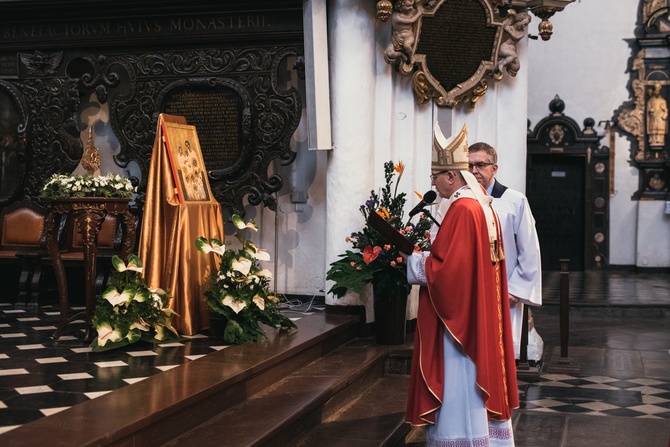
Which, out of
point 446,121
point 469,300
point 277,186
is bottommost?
point 469,300

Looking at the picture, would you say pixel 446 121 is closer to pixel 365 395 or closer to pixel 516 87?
pixel 516 87

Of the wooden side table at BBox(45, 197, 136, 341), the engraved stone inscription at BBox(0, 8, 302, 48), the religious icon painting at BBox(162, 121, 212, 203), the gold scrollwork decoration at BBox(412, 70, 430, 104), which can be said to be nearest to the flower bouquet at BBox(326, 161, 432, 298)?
the gold scrollwork decoration at BBox(412, 70, 430, 104)

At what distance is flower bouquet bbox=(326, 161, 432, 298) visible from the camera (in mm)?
7695

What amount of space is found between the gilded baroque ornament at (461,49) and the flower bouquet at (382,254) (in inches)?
38.1

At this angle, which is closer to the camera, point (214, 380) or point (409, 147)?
point (214, 380)

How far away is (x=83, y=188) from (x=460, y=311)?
3178 millimetres

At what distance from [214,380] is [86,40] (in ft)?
16.1

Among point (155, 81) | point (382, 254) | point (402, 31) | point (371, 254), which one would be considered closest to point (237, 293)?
point (371, 254)

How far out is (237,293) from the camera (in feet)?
21.8

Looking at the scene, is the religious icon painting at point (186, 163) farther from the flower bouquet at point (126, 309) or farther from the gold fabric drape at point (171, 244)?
the flower bouquet at point (126, 309)

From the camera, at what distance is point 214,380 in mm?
5316

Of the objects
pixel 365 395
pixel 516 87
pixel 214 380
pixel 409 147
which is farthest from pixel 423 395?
pixel 516 87

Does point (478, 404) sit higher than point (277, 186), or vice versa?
point (277, 186)

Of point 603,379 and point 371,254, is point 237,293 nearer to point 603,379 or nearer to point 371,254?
point 371,254
